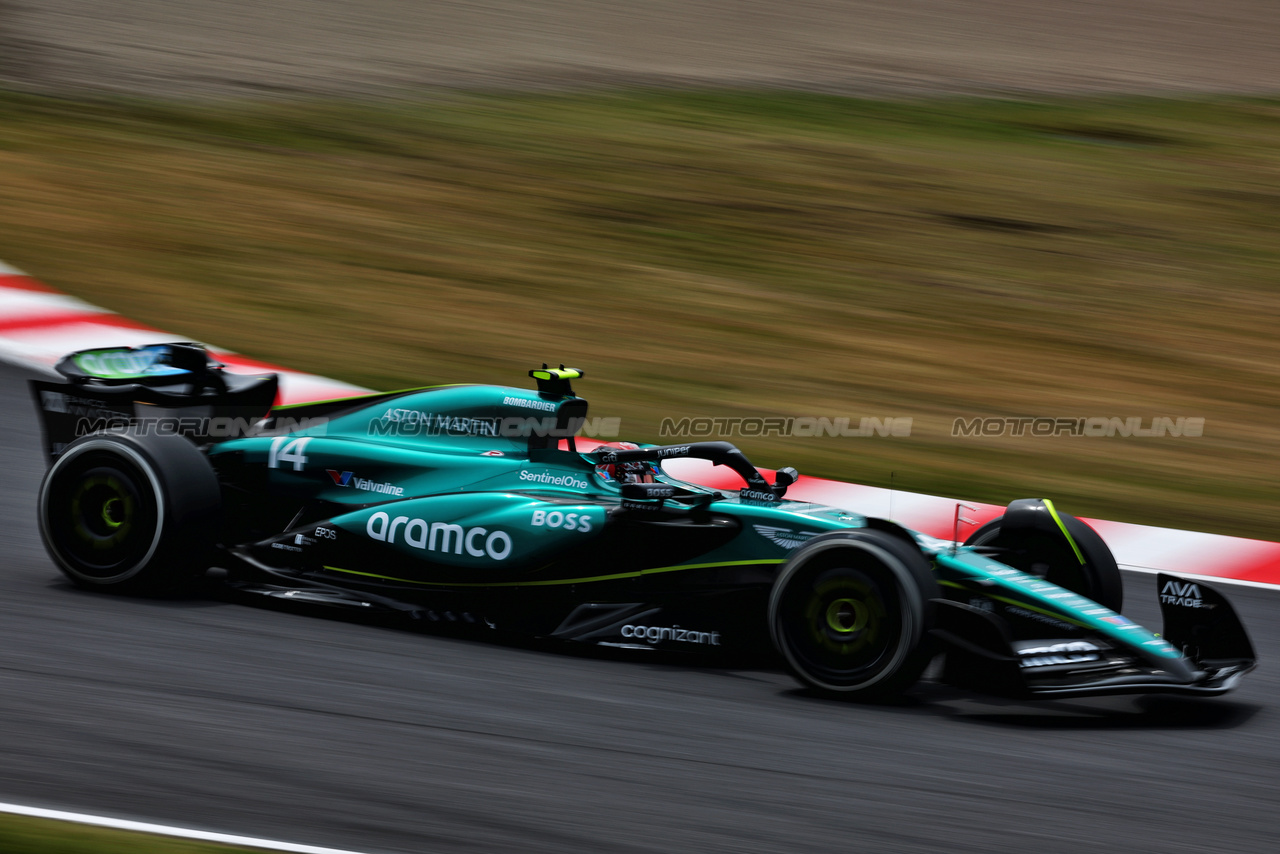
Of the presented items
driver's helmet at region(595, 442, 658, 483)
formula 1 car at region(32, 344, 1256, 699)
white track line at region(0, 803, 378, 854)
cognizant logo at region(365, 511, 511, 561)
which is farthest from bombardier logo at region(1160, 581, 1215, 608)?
white track line at region(0, 803, 378, 854)

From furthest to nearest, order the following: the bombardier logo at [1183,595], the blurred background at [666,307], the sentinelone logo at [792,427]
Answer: the sentinelone logo at [792,427] → the bombardier logo at [1183,595] → the blurred background at [666,307]

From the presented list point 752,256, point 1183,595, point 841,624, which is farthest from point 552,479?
point 752,256

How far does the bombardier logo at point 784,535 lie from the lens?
206 inches

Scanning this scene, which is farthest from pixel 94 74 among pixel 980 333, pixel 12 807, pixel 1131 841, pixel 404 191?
pixel 1131 841

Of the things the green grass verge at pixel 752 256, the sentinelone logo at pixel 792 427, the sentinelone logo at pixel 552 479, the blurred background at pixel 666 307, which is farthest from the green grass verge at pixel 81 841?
the sentinelone logo at pixel 792 427

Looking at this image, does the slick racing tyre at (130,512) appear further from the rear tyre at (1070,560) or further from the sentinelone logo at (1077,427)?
the sentinelone logo at (1077,427)

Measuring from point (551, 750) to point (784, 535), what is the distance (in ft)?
4.25

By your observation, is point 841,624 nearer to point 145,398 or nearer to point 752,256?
point 145,398

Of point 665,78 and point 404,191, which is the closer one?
point 404,191

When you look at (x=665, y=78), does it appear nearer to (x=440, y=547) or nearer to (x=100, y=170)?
(x=100, y=170)

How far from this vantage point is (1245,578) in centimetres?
711

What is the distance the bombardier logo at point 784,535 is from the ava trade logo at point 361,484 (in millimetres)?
1470

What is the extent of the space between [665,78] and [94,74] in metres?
6.76

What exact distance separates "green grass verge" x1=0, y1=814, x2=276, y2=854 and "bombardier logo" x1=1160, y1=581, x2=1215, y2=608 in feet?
10.8
